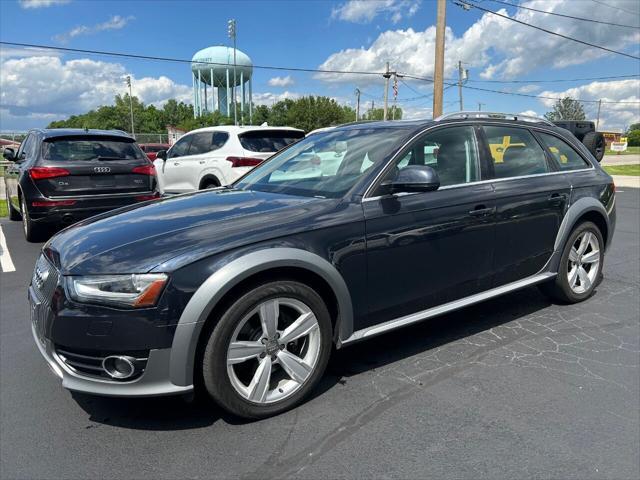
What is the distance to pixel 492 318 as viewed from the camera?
429 cm

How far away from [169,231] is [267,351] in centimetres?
82

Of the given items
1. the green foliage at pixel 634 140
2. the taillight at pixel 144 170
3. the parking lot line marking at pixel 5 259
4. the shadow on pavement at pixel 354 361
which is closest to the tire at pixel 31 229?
the parking lot line marking at pixel 5 259

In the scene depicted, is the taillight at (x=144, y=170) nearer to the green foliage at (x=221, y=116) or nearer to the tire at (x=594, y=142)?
the tire at (x=594, y=142)

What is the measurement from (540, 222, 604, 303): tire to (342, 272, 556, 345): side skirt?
0.64ft

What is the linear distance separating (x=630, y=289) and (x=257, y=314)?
4.18 m

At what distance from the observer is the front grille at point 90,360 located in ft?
7.99

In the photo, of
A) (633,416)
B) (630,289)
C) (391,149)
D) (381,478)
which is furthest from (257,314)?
(630,289)

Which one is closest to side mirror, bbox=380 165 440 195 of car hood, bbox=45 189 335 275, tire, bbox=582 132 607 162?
car hood, bbox=45 189 335 275

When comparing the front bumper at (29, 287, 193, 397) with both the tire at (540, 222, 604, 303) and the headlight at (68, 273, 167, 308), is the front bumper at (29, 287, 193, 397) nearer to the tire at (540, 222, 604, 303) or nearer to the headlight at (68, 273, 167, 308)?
the headlight at (68, 273, 167, 308)

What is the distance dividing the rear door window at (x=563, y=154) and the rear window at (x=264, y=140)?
5.15 meters

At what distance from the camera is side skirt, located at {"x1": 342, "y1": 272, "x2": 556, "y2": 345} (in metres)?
3.12

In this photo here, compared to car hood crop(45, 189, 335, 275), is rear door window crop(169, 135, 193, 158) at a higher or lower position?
higher

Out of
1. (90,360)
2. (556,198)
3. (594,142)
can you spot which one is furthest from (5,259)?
(594,142)

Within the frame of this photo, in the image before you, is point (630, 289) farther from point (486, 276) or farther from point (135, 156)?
point (135, 156)
